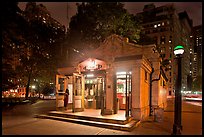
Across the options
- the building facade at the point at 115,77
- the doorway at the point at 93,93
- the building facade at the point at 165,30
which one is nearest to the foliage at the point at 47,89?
the doorway at the point at 93,93

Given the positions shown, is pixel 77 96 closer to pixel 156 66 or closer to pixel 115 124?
pixel 115 124

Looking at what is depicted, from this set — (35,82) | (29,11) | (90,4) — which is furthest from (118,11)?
→ (35,82)

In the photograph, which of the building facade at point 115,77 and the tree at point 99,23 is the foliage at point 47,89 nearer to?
the tree at point 99,23

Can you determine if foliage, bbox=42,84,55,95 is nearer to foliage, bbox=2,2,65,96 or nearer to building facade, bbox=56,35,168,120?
foliage, bbox=2,2,65,96

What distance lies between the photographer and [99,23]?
65.1 feet

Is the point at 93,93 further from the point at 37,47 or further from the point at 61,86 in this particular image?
the point at 37,47

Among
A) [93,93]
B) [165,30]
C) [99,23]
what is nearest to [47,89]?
[99,23]

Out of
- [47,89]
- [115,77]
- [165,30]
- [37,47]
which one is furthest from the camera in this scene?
[165,30]

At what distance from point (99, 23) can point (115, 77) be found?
28.9 feet

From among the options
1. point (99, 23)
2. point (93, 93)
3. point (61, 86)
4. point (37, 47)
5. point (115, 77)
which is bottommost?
point (93, 93)

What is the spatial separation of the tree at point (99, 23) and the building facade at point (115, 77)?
5.60 meters

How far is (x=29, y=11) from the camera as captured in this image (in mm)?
30094

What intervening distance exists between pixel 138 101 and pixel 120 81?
4.22 metres

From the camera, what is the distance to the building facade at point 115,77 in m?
11.7
